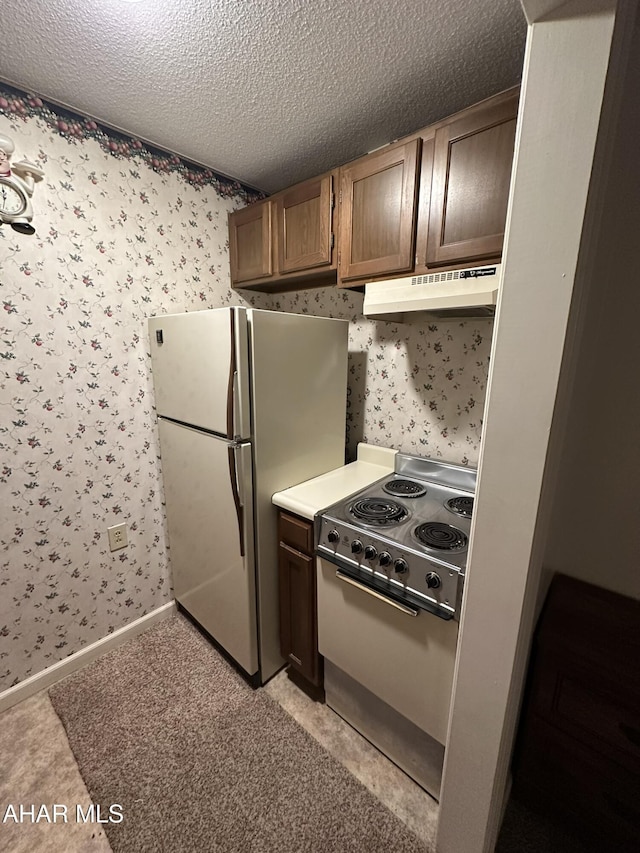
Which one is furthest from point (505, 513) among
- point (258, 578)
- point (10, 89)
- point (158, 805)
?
point (10, 89)

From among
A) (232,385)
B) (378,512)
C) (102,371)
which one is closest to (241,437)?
(232,385)

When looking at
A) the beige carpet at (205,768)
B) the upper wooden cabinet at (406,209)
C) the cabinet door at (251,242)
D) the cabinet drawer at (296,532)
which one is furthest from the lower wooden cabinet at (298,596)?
the cabinet door at (251,242)

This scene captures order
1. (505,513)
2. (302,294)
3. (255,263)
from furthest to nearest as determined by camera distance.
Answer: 1. (302,294)
2. (255,263)
3. (505,513)

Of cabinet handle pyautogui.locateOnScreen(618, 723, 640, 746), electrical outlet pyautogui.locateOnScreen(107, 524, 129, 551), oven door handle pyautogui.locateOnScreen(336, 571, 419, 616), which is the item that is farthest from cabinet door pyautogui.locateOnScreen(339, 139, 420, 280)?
→ electrical outlet pyautogui.locateOnScreen(107, 524, 129, 551)

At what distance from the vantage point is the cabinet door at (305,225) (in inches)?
61.5

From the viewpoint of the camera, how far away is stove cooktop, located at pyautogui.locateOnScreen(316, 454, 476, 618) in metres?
1.06

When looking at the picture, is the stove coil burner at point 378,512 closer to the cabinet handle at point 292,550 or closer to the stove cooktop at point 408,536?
the stove cooktop at point 408,536

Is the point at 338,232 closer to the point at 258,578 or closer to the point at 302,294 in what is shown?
the point at 302,294

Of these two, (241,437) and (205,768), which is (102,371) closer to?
(241,437)

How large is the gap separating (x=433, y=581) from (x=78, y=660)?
185cm

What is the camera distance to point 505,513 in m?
0.77

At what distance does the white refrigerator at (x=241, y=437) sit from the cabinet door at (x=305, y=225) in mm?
308

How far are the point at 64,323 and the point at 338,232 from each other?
127cm

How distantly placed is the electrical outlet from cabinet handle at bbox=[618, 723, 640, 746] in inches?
81.7
